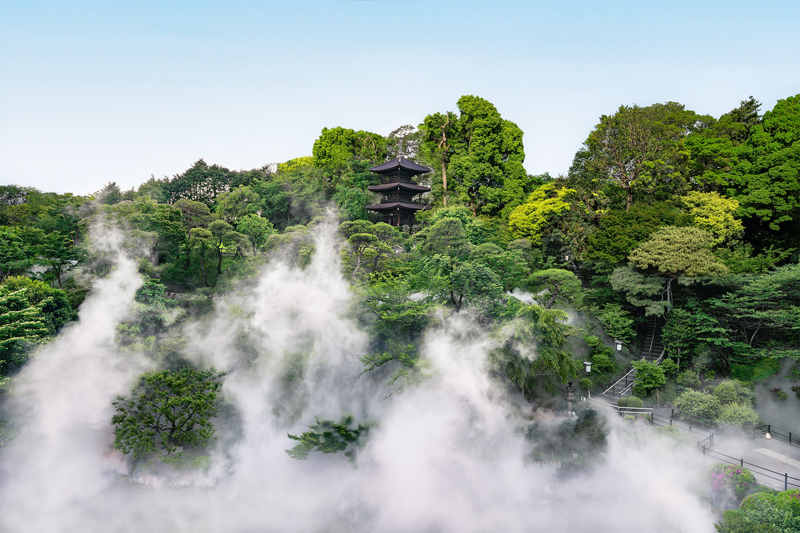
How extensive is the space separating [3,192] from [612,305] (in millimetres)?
56990

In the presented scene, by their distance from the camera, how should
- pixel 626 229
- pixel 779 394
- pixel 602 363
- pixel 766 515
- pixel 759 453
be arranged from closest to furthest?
pixel 766 515, pixel 759 453, pixel 779 394, pixel 602 363, pixel 626 229

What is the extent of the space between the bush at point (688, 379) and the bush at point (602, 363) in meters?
3.10

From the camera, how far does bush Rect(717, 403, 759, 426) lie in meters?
19.8

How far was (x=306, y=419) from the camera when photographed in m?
22.5

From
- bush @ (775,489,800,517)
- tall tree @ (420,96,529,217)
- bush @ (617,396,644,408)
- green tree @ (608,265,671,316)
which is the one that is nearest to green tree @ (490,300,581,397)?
bush @ (617,396,644,408)

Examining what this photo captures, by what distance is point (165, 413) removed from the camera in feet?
62.0

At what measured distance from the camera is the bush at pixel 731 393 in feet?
68.5

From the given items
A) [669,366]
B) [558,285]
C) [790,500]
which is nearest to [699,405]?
[669,366]

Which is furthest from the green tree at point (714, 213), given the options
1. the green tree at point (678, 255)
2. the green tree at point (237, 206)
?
the green tree at point (237, 206)

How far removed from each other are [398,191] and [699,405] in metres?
27.9

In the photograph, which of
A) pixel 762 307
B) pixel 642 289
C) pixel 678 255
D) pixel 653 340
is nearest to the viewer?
pixel 762 307

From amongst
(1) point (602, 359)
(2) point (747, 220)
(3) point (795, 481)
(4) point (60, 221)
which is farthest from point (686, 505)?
(4) point (60, 221)

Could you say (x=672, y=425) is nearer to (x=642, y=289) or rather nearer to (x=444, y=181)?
(x=642, y=289)

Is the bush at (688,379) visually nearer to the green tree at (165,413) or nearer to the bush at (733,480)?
the bush at (733,480)
